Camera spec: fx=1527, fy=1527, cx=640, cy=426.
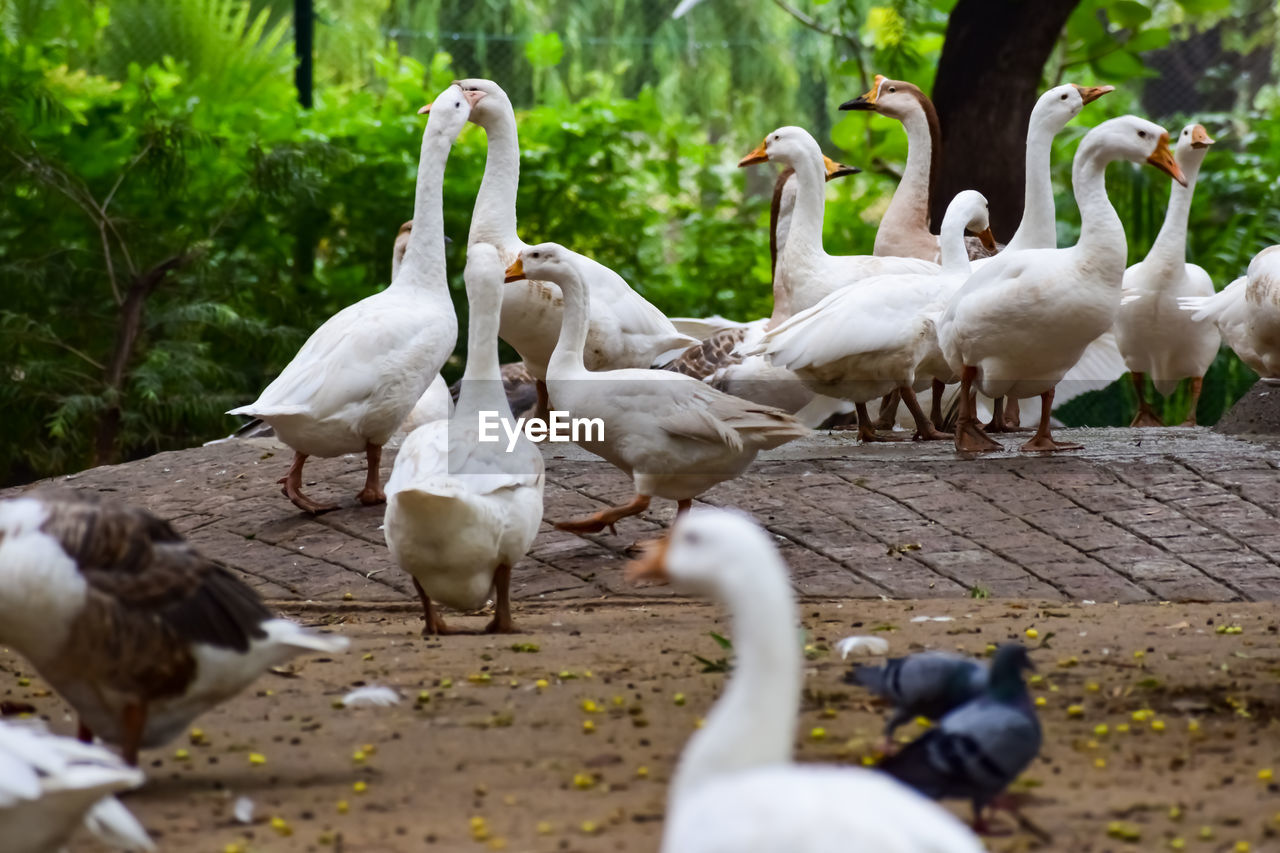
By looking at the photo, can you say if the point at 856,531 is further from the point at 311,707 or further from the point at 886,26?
the point at 886,26

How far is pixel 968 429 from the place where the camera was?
780 centimetres

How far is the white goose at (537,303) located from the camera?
329 inches

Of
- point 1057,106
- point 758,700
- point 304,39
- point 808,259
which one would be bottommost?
point 758,700

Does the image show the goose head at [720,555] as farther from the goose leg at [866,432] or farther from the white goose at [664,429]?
the goose leg at [866,432]

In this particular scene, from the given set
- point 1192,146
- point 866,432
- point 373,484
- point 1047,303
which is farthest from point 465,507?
point 1192,146

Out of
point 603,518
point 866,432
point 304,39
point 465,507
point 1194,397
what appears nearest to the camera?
point 465,507

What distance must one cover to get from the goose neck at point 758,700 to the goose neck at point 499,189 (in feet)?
20.9

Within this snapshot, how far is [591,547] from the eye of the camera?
23.3 ft

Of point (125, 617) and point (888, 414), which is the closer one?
point (125, 617)

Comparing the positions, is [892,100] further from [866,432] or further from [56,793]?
[56,793]

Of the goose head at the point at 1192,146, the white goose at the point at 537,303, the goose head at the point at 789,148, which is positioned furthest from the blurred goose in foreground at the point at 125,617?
the goose head at the point at 1192,146

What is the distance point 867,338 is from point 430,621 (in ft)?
9.63

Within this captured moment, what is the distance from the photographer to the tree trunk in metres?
10.6

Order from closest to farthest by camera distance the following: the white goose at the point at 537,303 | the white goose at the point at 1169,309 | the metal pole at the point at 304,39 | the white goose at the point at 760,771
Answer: the white goose at the point at 760,771 → the white goose at the point at 537,303 → the white goose at the point at 1169,309 → the metal pole at the point at 304,39
